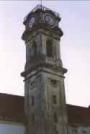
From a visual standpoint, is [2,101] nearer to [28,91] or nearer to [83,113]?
[28,91]

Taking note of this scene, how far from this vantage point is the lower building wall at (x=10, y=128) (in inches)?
1713

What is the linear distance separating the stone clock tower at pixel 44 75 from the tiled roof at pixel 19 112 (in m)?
1.32

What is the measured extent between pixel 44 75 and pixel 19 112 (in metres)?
5.96

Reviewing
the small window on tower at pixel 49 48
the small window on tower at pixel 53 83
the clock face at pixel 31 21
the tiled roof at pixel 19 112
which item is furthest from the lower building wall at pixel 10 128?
the clock face at pixel 31 21

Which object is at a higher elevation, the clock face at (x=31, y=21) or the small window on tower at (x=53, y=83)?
the clock face at (x=31, y=21)

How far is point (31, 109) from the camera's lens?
46.3 m

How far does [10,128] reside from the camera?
144ft

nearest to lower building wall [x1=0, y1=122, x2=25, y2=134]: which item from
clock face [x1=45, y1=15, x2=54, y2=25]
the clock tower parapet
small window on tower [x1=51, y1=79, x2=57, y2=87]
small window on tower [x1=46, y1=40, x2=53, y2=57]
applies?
small window on tower [x1=51, y1=79, x2=57, y2=87]

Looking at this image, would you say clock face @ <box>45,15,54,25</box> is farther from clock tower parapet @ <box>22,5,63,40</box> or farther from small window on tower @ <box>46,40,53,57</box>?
small window on tower @ <box>46,40,53,57</box>

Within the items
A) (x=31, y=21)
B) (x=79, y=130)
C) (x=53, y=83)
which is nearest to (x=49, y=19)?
(x=31, y=21)

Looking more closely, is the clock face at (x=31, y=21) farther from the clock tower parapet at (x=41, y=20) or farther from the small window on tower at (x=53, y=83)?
the small window on tower at (x=53, y=83)

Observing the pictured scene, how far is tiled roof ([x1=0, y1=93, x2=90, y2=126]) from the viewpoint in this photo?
45000 mm

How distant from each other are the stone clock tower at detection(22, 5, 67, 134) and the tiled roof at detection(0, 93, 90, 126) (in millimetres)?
1316

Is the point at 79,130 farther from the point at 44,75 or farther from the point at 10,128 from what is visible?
the point at 10,128
